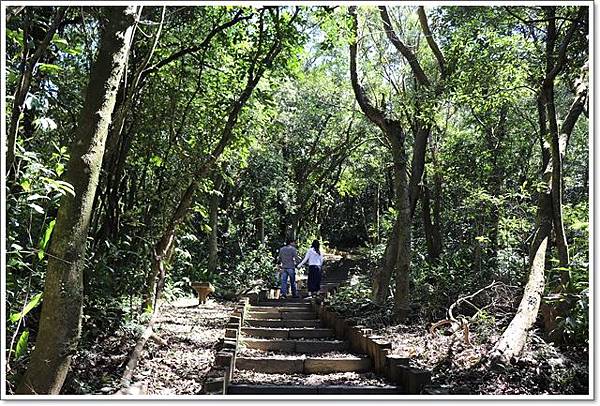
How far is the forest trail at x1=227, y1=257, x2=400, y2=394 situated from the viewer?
17.1 feet

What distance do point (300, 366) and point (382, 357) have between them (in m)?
0.99

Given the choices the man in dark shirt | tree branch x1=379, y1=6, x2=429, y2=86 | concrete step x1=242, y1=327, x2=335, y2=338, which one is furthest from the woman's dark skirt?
tree branch x1=379, y1=6, x2=429, y2=86

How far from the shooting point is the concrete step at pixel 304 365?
6281mm

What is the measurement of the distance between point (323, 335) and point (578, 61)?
16.7 feet

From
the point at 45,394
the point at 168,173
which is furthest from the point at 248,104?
the point at 45,394

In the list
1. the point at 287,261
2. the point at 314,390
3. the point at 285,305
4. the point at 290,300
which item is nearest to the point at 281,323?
the point at 285,305

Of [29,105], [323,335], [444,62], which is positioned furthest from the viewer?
[444,62]

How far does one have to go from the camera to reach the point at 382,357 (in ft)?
19.3

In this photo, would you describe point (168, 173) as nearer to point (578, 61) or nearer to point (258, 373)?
point (258, 373)

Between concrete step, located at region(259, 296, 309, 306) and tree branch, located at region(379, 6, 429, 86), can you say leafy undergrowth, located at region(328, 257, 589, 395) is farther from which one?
concrete step, located at region(259, 296, 309, 306)

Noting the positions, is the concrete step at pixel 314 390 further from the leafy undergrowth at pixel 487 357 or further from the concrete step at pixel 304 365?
the concrete step at pixel 304 365

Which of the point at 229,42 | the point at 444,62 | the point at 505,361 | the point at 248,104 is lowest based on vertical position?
the point at 505,361

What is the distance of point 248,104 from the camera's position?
8180 millimetres

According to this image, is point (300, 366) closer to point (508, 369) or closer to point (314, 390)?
point (314, 390)
